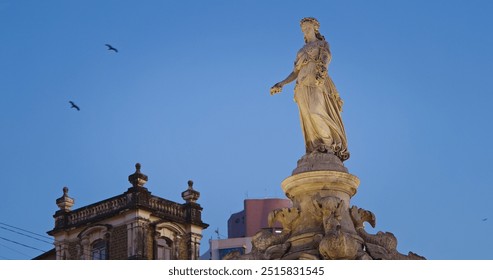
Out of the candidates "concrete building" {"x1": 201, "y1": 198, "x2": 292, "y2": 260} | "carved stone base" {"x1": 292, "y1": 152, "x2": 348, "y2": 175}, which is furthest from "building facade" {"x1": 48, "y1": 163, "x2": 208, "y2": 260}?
"carved stone base" {"x1": 292, "y1": 152, "x2": 348, "y2": 175}

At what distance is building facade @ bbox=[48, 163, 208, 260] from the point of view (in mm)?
42031

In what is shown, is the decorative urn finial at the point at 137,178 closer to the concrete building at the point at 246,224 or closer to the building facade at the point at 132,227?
the building facade at the point at 132,227

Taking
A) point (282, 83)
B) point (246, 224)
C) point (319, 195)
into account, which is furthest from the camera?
point (246, 224)

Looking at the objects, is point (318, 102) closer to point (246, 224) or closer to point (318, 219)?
point (318, 219)

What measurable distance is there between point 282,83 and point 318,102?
0.71m

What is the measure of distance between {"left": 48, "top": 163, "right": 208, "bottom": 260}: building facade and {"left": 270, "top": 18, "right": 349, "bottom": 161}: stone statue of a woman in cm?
2713

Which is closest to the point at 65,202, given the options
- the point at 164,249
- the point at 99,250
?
the point at 99,250

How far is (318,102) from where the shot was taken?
574 inches

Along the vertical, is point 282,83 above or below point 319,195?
above

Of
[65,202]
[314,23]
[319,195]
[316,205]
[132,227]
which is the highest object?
[65,202]

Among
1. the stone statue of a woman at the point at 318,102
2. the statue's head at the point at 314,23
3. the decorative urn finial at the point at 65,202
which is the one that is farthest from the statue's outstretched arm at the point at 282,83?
the decorative urn finial at the point at 65,202

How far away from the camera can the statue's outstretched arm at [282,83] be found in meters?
15.0
